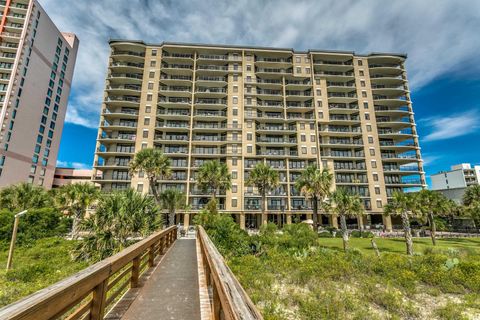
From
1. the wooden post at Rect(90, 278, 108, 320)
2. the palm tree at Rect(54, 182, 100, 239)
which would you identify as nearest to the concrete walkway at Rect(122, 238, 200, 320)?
the wooden post at Rect(90, 278, 108, 320)

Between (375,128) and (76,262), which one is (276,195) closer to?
(375,128)

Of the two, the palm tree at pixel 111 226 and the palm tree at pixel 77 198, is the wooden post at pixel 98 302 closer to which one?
the palm tree at pixel 111 226

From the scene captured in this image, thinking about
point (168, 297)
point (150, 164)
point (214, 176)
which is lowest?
point (168, 297)

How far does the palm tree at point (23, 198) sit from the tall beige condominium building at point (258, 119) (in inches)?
393

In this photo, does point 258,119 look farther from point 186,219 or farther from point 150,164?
point 186,219

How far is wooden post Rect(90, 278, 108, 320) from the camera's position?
3365mm

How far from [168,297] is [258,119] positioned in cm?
4542

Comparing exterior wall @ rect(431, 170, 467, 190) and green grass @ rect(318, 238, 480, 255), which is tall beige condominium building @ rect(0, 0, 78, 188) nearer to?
green grass @ rect(318, 238, 480, 255)

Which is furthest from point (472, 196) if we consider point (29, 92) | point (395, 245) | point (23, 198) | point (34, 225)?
point (29, 92)

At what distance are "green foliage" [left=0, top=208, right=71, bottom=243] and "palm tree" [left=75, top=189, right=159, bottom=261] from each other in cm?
1923

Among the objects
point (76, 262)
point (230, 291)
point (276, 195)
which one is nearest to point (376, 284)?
point (230, 291)

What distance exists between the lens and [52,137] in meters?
64.9

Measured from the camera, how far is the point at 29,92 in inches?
2184

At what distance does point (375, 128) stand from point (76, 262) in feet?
184
